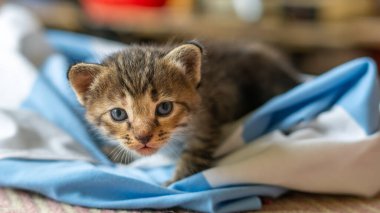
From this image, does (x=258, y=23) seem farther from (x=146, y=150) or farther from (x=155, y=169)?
(x=146, y=150)

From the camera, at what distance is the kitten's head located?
1284 millimetres

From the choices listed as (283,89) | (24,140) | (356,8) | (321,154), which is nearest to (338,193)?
(321,154)

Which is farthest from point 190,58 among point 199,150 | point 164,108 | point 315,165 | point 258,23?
point 258,23

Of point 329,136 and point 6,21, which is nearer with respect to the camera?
point 329,136

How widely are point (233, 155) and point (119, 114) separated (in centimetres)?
34

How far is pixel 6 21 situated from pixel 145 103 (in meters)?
1.14

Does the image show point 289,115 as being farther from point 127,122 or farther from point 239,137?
point 127,122

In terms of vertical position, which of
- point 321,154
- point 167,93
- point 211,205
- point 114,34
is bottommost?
point 211,205

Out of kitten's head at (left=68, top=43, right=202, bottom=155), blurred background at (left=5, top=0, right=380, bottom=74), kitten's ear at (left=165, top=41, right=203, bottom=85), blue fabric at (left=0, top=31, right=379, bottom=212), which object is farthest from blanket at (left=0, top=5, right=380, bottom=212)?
blurred background at (left=5, top=0, right=380, bottom=74)

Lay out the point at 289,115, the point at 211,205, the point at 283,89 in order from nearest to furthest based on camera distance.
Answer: the point at 211,205
the point at 289,115
the point at 283,89

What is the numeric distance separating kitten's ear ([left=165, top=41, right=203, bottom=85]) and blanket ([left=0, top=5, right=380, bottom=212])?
220 millimetres

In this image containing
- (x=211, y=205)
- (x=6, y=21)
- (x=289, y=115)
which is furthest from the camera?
(x=6, y=21)

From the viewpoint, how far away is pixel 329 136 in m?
1.43

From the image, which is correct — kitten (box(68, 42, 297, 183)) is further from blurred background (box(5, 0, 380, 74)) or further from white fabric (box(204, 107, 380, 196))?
blurred background (box(5, 0, 380, 74))
